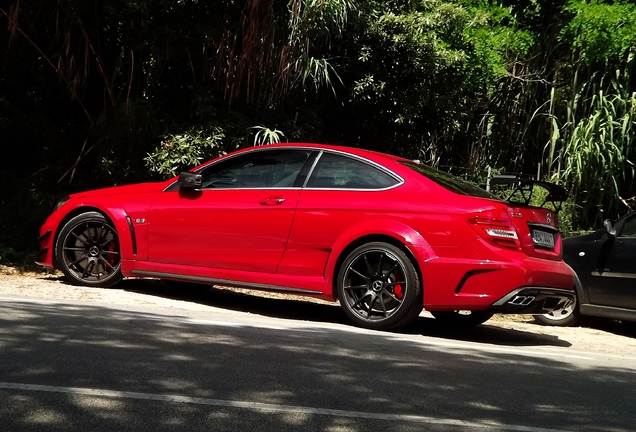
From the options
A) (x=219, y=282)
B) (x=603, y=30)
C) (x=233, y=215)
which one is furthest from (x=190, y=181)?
(x=603, y=30)

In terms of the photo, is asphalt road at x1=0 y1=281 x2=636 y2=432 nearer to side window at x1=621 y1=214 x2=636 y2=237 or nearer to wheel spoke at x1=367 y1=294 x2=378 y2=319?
wheel spoke at x1=367 y1=294 x2=378 y2=319

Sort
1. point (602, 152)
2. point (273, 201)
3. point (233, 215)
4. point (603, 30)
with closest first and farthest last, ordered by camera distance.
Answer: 1. point (273, 201)
2. point (233, 215)
3. point (602, 152)
4. point (603, 30)

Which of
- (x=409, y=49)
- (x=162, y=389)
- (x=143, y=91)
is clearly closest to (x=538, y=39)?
(x=409, y=49)

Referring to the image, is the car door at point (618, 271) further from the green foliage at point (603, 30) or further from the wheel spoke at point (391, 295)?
the green foliage at point (603, 30)

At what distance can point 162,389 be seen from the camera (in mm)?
4887

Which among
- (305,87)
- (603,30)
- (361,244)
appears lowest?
(361,244)

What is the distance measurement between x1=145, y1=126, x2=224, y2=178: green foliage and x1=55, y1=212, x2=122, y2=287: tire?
336 cm

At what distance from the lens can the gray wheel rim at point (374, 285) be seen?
25.8ft

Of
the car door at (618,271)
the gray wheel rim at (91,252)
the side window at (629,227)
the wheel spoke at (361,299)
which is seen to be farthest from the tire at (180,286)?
the side window at (629,227)

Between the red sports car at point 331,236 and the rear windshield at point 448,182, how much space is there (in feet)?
0.08

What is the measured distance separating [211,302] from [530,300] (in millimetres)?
3179

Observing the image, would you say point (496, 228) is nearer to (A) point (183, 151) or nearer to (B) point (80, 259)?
(B) point (80, 259)

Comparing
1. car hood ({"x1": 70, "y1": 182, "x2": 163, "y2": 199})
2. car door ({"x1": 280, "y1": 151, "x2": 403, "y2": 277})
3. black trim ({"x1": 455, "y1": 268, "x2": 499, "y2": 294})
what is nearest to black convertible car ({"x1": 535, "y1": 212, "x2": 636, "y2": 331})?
black trim ({"x1": 455, "y1": 268, "x2": 499, "y2": 294})

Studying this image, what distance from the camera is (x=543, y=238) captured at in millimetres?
8062
